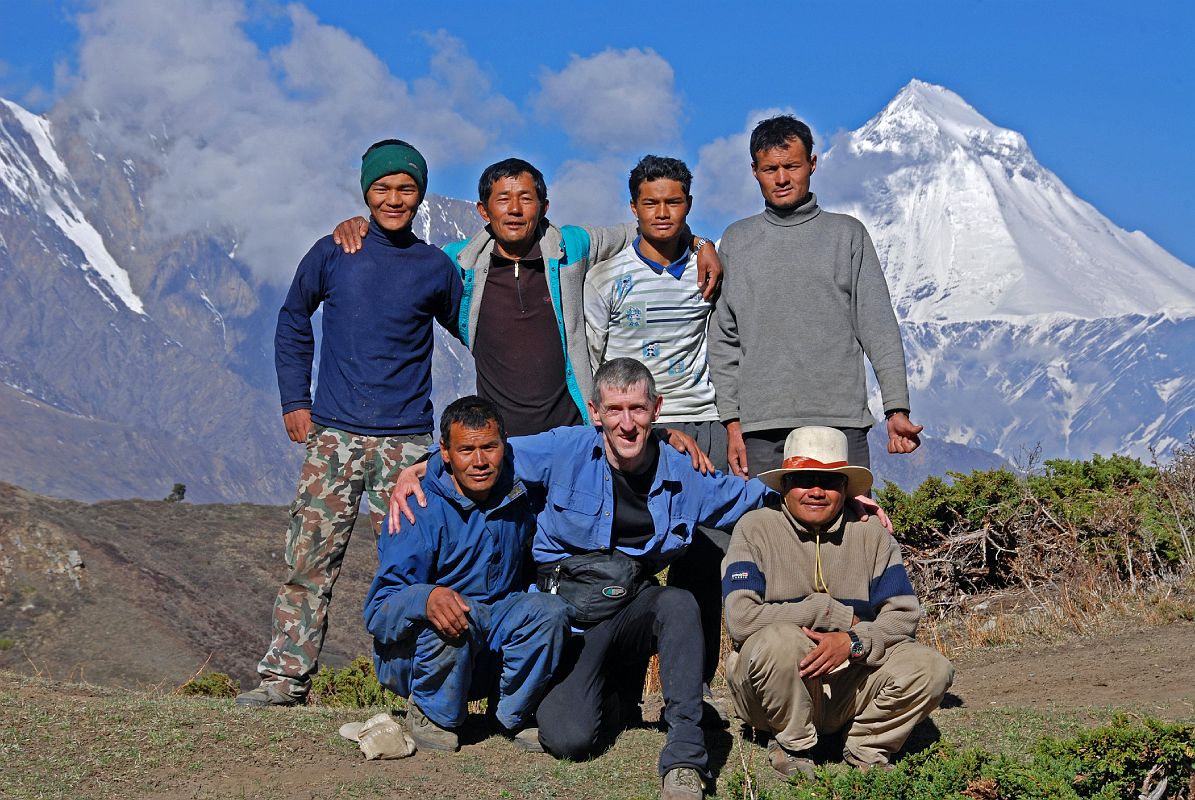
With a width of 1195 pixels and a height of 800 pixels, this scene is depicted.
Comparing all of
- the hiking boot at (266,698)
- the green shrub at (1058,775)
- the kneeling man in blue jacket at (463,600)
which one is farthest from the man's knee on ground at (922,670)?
the hiking boot at (266,698)

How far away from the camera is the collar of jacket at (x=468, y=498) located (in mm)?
5461

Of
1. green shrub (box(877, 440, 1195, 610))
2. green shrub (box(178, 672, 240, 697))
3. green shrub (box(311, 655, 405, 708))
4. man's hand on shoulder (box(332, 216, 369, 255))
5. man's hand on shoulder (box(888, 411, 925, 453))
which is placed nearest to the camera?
man's hand on shoulder (box(888, 411, 925, 453))

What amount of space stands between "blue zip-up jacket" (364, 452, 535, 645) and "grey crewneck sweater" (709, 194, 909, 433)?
3.66 ft

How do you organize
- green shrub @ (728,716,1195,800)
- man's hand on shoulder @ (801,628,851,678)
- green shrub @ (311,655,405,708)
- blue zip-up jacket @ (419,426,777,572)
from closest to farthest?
green shrub @ (728,716,1195,800) < man's hand on shoulder @ (801,628,851,678) < blue zip-up jacket @ (419,426,777,572) < green shrub @ (311,655,405,708)

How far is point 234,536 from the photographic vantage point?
81.8 feet

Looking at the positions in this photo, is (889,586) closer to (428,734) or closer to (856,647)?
(856,647)

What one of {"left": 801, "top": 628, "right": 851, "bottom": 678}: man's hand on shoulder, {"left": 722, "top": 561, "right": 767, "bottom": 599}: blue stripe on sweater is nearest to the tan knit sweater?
{"left": 722, "top": 561, "right": 767, "bottom": 599}: blue stripe on sweater

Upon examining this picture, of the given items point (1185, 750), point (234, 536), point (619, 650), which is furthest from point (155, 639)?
point (1185, 750)

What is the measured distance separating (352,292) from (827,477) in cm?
240

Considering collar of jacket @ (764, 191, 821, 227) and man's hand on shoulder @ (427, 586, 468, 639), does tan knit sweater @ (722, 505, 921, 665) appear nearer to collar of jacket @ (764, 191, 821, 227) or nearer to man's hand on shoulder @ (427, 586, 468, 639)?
man's hand on shoulder @ (427, 586, 468, 639)

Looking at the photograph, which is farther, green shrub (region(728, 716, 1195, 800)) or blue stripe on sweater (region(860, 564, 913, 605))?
blue stripe on sweater (region(860, 564, 913, 605))

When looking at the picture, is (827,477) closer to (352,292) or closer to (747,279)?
(747,279)

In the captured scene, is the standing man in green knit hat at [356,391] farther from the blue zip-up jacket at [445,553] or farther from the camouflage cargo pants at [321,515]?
the blue zip-up jacket at [445,553]

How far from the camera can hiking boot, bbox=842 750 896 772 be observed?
5.19m
